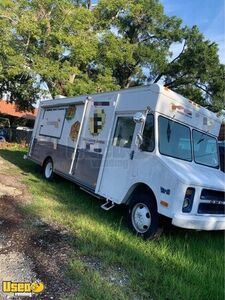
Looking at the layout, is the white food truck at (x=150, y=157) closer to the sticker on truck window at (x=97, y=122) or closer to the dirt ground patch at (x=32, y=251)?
the sticker on truck window at (x=97, y=122)

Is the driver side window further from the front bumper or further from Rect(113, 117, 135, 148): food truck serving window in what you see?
the front bumper

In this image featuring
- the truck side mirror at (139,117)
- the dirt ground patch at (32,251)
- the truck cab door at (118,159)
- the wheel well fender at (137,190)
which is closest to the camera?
the dirt ground patch at (32,251)

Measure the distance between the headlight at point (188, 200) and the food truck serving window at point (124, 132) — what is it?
1844mm

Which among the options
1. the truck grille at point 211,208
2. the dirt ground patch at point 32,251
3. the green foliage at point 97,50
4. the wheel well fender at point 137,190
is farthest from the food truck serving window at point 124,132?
the green foliage at point 97,50

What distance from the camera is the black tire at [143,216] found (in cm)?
621

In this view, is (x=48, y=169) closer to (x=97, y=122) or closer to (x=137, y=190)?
(x=97, y=122)

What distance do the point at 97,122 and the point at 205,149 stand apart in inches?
102

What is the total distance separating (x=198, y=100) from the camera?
2553 centimetres

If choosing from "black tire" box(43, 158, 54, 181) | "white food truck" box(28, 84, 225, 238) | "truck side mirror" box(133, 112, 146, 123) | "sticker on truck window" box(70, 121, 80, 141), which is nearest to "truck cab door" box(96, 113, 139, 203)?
"white food truck" box(28, 84, 225, 238)

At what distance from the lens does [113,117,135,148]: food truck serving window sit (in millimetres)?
7267

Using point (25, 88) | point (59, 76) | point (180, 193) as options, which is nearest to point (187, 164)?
point (180, 193)

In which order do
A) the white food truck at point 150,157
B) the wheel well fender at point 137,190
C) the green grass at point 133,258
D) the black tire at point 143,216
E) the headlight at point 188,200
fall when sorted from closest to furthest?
the green grass at point 133,258 < the headlight at point 188,200 < the white food truck at point 150,157 < the black tire at point 143,216 < the wheel well fender at point 137,190

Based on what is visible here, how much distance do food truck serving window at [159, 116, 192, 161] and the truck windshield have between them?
0.73ft

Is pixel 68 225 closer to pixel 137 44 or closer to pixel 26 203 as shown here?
pixel 26 203
